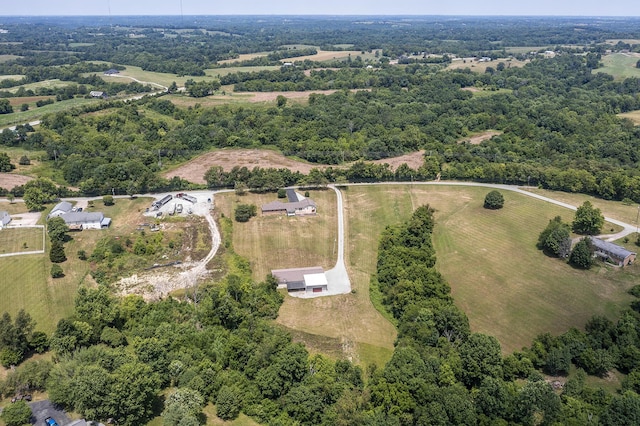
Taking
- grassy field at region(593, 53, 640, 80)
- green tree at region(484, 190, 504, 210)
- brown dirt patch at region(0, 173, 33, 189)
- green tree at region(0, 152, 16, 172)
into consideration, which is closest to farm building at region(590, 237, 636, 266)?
green tree at region(484, 190, 504, 210)

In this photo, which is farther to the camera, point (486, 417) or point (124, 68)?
point (124, 68)

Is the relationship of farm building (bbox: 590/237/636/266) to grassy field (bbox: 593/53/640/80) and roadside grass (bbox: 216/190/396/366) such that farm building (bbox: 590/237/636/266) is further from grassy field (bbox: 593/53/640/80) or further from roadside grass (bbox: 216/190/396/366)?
grassy field (bbox: 593/53/640/80)

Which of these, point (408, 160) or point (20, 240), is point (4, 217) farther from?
point (408, 160)

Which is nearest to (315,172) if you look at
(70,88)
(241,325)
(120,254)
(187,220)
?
(187,220)

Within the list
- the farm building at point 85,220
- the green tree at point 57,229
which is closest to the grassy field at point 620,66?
the farm building at point 85,220

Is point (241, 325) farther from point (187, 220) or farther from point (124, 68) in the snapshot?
point (124, 68)

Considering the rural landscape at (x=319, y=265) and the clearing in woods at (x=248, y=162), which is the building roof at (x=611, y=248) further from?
the clearing in woods at (x=248, y=162)
